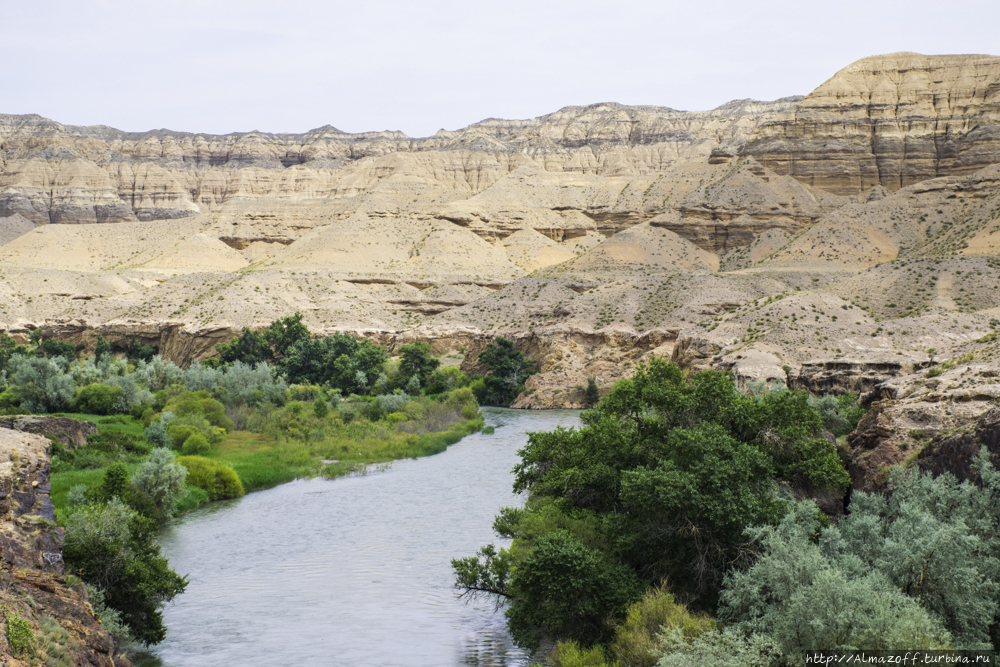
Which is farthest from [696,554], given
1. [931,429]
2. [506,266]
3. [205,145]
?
[205,145]

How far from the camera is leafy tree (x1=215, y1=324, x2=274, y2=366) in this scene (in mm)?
77875

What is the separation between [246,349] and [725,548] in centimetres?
6474

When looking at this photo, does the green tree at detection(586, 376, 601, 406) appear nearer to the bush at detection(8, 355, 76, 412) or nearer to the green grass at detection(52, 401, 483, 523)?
the green grass at detection(52, 401, 483, 523)

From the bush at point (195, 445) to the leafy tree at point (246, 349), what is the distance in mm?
34841

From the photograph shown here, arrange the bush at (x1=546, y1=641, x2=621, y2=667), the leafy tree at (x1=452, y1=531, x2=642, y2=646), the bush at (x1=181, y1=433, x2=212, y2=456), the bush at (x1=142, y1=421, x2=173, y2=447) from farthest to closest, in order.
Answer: the bush at (x1=142, y1=421, x2=173, y2=447)
the bush at (x1=181, y1=433, x2=212, y2=456)
the leafy tree at (x1=452, y1=531, x2=642, y2=646)
the bush at (x1=546, y1=641, x2=621, y2=667)

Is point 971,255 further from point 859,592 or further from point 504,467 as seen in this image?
point 859,592

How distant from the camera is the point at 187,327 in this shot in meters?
85.5

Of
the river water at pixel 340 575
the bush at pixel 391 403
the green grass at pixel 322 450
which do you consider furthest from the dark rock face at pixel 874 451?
the bush at pixel 391 403

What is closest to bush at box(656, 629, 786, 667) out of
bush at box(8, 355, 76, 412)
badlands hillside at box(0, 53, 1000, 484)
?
badlands hillside at box(0, 53, 1000, 484)

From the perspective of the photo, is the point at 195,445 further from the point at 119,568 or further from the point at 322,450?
the point at 119,568

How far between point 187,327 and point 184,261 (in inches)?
1674

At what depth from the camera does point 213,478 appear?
37.4 metres

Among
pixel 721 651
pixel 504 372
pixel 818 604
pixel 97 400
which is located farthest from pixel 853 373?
pixel 97 400

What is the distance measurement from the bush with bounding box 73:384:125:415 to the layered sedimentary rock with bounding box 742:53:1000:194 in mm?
88258
